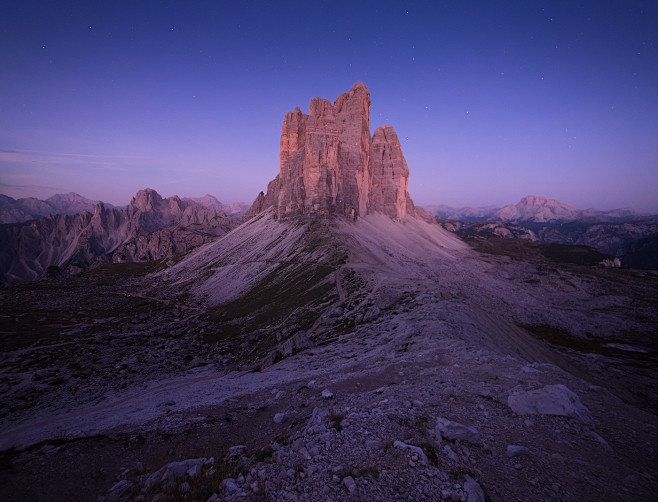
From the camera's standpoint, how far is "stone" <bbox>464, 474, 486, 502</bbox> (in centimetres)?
777

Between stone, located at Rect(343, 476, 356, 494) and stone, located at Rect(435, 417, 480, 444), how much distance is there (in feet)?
12.6

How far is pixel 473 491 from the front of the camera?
7.95 metres

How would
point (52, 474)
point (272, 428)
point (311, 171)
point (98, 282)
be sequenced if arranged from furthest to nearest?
point (98, 282) < point (311, 171) < point (272, 428) < point (52, 474)

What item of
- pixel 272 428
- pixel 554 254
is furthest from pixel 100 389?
pixel 554 254

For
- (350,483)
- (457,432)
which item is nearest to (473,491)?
(457,432)

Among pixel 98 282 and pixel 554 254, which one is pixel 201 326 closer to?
pixel 98 282

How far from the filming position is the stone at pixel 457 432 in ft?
34.8

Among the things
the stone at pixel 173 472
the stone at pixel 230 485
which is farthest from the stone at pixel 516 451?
the stone at pixel 173 472

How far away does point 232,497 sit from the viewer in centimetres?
893

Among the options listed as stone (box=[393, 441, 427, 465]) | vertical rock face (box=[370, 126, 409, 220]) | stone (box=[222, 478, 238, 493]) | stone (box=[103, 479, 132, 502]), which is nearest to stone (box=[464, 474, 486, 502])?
stone (box=[393, 441, 427, 465])

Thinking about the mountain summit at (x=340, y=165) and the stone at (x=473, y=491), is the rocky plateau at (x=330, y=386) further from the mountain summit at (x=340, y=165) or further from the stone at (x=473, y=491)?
the mountain summit at (x=340, y=165)

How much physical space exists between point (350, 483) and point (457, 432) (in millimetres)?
4546

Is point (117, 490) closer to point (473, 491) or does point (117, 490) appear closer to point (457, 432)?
point (473, 491)

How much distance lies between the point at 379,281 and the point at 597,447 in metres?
33.5
